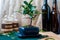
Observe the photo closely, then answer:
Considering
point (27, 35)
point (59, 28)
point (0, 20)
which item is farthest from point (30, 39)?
point (0, 20)

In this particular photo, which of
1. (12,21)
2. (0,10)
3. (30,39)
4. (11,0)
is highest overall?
(11,0)

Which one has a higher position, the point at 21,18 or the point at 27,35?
the point at 21,18

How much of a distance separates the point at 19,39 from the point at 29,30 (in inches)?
4.7

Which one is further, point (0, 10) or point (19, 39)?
point (0, 10)

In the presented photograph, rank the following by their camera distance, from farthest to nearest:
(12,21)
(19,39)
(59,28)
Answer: (12,21) < (59,28) < (19,39)

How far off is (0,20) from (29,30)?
1.60ft

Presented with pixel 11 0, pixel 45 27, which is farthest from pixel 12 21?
pixel 45 27

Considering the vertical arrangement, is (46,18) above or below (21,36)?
above

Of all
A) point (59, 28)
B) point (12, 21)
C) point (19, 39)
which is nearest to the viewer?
point (19, 39)

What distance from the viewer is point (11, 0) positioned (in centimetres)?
147

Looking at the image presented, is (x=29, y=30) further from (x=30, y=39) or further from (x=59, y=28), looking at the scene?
(x=59, y=28)

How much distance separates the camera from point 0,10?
144 cm

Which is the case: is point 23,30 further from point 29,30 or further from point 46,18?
point 46,18

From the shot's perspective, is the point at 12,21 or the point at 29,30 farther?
the point at 12,21
